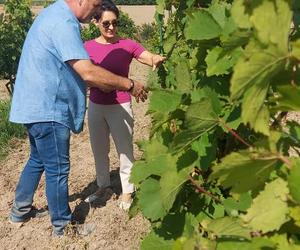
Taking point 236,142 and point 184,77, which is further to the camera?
point 236,142

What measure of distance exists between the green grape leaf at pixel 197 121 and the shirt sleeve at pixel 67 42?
6.47 feet

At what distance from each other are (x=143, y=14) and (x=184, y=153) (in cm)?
3371

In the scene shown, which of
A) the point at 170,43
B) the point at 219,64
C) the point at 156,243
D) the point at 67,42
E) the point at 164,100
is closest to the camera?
the point at 219,64

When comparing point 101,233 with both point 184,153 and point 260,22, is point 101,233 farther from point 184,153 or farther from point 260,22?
point 260,22

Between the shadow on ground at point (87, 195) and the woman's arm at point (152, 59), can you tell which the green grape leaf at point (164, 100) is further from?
the shadow on ground at point (87, 195)

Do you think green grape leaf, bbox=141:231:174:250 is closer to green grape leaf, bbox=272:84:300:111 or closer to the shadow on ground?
green grape leaf, bbox=272:84:300:111

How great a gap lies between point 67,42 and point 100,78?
0.99 feet

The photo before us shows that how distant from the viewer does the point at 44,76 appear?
3234 millimetres

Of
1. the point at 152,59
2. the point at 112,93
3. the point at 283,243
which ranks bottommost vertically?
the point at 112,93

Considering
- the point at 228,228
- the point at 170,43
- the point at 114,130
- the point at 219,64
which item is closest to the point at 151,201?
the point at 219,64

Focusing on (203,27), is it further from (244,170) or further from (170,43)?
(170,43)

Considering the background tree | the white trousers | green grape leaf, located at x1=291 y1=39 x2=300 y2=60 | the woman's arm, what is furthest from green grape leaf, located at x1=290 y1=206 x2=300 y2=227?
the background tree

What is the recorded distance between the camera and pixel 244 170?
2.70ft

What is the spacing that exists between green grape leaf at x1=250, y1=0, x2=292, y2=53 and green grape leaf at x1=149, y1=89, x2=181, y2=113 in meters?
0.75
